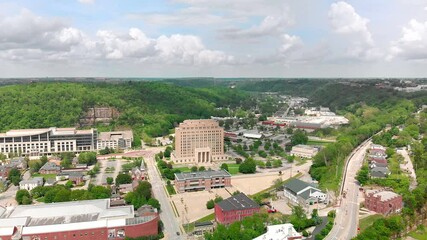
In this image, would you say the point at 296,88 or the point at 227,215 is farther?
the point at 296,88

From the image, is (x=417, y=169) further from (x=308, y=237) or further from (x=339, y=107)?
(x=339, y=107)

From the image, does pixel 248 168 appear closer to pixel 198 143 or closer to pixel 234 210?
pixel 198 143

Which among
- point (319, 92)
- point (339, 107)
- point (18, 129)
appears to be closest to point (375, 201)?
point (18, 129)

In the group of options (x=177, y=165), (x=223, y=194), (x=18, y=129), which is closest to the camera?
(x=223, y=194)

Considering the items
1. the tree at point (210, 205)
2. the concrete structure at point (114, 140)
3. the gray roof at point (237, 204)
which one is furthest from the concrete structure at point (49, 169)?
the gray roof at point (237, 204)

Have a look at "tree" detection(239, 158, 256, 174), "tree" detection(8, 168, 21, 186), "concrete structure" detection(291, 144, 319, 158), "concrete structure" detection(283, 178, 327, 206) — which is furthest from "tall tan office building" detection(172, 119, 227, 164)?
"tree" detection(8, 168, 21, 186)

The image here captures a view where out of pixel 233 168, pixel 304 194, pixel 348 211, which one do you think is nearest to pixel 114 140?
pixel 233 168
